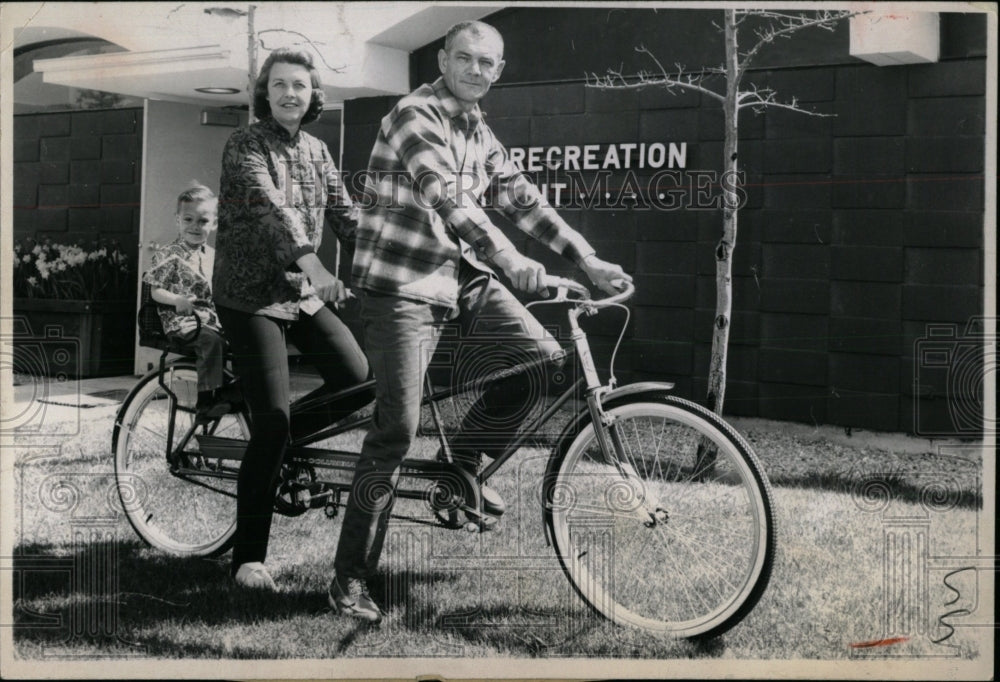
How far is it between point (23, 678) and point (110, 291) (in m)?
1.28

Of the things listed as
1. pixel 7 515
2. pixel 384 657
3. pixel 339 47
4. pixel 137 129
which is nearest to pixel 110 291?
pixel 137 129

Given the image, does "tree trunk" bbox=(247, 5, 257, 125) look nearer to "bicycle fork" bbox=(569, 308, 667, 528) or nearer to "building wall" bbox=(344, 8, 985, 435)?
"building wall" bbox=(344, 8, 985, 435)

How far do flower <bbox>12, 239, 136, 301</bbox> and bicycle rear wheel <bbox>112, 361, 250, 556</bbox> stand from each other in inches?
13.0

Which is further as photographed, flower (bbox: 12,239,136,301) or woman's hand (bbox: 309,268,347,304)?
flower (bbox: 12,239,136,301)

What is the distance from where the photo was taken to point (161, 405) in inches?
153

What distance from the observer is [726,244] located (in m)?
3.68

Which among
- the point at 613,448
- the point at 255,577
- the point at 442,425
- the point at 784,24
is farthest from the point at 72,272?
the point at 784,24

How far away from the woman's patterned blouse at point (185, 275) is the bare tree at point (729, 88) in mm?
1411

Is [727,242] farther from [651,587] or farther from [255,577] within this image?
[255,577]

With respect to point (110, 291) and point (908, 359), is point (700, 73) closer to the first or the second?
point (908, 359)

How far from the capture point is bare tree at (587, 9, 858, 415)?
359 cm

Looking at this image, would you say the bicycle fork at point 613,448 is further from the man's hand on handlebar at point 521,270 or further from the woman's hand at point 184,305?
the woman's hand at point 184,305

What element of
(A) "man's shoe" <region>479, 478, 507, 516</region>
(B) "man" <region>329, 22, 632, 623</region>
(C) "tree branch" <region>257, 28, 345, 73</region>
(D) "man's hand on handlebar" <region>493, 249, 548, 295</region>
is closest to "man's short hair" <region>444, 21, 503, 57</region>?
(B) "man" <region>329, 22, 632, 623</region>

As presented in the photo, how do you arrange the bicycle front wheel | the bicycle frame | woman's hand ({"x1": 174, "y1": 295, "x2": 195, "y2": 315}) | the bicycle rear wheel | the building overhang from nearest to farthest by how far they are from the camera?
the bicycle front wheel
the bicycle frame
the building overhang
woman's hand ({"x1": 174, "y1": 295, "x2": 195, "y2": 315})
the bicycle rear wheel
